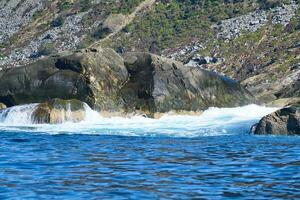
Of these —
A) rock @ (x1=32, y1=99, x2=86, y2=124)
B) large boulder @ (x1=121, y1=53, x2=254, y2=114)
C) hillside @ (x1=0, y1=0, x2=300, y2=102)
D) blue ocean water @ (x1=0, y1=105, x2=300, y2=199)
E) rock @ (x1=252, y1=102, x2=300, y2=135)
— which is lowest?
blue ocean water @ (x1=0, y1=105, x2=300, y2=199)

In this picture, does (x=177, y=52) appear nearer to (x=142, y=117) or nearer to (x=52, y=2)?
(x=52, y=2)

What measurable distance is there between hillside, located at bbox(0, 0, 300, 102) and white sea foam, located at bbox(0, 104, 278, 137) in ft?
91.4

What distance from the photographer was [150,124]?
41500mm

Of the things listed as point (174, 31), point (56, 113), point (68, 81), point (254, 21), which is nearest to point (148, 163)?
point (56, 113)

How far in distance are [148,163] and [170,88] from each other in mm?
26117

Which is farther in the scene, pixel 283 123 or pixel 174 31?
pixel 174 31

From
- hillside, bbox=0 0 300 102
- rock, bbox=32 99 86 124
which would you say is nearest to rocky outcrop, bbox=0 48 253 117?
rock, bbox=32 99 86 124

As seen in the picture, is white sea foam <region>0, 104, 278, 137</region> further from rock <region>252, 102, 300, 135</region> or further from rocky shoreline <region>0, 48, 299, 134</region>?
rock <region>252, 102, 300, 135</region>

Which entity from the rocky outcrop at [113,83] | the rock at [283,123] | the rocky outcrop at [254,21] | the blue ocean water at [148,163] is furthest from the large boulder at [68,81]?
the rocky outcrop at [254,21]

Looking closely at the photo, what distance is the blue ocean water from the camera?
50.4 feet

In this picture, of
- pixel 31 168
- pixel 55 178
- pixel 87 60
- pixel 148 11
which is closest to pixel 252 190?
pixel 55 178

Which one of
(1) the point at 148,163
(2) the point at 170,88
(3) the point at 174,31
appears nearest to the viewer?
(1) the point at 148,163

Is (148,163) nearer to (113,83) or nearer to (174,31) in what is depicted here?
(113,83)

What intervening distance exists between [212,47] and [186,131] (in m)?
59.3
